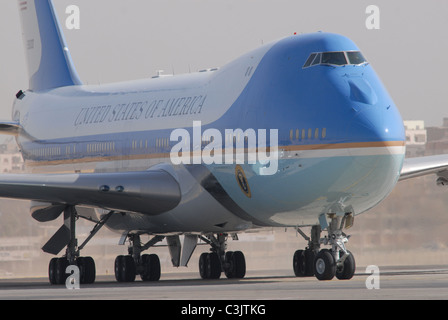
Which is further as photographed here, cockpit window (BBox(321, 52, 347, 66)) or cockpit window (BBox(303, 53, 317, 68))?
cockpit window (BBox(303, 53, 317, 68))

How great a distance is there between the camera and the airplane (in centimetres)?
2983

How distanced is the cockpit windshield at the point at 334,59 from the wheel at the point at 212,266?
10.6 m

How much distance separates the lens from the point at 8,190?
33.9 m

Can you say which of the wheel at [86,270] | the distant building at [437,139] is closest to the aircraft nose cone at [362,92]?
the wheel at [86,270]

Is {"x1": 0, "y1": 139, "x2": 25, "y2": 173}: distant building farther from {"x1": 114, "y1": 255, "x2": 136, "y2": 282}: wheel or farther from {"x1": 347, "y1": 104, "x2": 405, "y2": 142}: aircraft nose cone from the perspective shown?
{"x1": 347, "y1": 104, "x2": 405, "y2": 142}: aircraft nose cone

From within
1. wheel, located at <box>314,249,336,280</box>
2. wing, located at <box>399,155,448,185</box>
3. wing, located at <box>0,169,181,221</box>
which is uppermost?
wing, located at <box>399,155,448,185</box>

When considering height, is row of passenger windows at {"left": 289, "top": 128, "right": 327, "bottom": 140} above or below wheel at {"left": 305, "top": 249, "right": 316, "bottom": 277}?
above

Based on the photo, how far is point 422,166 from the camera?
36.8m

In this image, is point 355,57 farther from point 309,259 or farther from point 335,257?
point 309,259

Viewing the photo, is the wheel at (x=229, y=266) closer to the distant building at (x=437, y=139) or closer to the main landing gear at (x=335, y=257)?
the main landing gear at (x=335, y=257)

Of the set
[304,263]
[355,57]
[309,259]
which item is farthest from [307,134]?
[304,263]

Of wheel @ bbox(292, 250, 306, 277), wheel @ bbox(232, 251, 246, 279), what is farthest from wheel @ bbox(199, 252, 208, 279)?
wheel @ bbox(292, 250, 306, 277)

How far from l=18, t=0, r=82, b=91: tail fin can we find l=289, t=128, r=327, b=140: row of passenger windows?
58.5 feet

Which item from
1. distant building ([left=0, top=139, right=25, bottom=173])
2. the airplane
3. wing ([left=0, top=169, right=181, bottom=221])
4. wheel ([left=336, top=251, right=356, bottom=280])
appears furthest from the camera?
distant building ([left=0, top=139, right=25, bottom=173])
